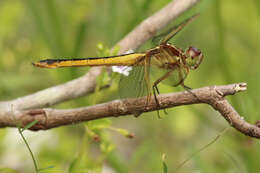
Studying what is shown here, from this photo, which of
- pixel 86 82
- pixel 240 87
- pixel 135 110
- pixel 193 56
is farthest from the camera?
pixel 86 82

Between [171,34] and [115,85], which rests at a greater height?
[171,34]

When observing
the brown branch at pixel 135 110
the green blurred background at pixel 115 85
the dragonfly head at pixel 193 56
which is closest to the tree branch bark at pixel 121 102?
the brown branch at pixel 135 110

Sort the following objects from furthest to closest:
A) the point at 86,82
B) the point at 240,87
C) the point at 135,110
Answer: the point at 86,82
the point at 135,110
the point at 240,87

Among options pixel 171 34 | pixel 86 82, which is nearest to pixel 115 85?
pixel 86 82

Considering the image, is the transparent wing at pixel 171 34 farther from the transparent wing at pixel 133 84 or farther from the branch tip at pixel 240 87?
the branch tip at pixel 240 87

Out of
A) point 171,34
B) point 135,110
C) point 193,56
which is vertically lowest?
point 135,110

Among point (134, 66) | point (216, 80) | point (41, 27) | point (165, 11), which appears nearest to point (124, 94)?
point (134, 66)

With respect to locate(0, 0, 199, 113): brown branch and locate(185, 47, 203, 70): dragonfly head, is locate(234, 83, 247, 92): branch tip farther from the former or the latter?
locate(0, 0, 199, 113): brown branch

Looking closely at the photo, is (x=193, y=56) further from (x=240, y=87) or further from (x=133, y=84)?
(x=240, y=87)
